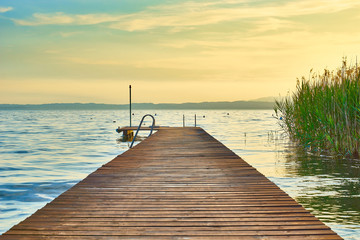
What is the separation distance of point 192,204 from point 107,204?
37.4 inches

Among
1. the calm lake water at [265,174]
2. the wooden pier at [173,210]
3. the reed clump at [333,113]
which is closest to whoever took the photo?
the wooden pier at [173,210]

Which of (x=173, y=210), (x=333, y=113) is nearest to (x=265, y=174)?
(x=333, y=113)

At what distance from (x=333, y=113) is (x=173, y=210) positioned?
8.16 metres

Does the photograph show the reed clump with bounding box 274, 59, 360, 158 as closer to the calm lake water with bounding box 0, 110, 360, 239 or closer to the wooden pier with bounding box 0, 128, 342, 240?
the calm lake water with bounding box 0, 110, 360, 239

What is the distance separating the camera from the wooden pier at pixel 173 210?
11.2 feet

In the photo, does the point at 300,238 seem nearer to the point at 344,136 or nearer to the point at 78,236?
the point at 78,236

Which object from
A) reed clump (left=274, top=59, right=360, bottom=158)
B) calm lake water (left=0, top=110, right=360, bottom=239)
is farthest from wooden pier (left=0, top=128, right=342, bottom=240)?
reed clump (left=274, top=59, right=360, bottom=158)

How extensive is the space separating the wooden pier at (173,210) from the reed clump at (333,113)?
525cm

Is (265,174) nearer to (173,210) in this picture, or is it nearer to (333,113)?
(333,113)

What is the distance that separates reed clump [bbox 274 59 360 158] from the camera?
10555 mm

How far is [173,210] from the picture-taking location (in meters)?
4.18

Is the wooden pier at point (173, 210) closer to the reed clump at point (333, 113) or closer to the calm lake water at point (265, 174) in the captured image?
the calm lake water at point (265, 174)

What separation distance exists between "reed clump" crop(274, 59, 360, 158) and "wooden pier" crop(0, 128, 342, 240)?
5.25 m

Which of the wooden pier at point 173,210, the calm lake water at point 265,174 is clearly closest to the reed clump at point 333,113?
the calm lake water at point 265,174
